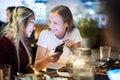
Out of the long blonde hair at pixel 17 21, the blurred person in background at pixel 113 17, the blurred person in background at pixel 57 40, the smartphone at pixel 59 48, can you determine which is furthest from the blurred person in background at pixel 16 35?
the blurred person in background at pixel 113 17

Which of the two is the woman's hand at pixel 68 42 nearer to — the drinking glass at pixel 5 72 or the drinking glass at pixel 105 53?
the drinking glass at pixel 105 53

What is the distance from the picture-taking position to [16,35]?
6.01 ft

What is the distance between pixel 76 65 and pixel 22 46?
45 cm

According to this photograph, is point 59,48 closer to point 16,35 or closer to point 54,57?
point 54,57

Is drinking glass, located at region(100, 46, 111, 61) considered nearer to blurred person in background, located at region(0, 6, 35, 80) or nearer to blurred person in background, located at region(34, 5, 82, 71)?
blurred person in background, located at region(34, 5, 82, 71)

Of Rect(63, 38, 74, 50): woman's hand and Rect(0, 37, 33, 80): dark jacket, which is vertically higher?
Rect(63, 38, 74, 50): woman's hand

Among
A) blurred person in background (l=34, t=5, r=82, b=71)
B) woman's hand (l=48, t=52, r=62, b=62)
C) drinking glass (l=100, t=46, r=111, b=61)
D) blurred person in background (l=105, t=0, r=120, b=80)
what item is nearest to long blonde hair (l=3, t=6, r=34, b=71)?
blurred person in background (l=34, t=5, r=82, b=71)

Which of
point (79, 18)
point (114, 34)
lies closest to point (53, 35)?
point (79, 18)

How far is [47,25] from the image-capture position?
181cm

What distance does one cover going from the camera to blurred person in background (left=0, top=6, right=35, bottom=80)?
1.82m

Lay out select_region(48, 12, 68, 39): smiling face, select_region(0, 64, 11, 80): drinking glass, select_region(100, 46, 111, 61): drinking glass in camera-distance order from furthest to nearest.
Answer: select_region(100, 46, 111, 61): drinking glass
select_region(48, 12, 68, 39): smiling face
select_region(0, 64, 11, 80): drinking glass

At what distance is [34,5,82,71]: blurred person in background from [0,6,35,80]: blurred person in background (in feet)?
0.36

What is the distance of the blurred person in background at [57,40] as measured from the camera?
5.91 ft

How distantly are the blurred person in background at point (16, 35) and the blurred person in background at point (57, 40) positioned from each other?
11 centimetres
